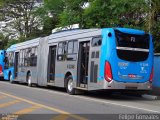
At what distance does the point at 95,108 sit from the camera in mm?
14109

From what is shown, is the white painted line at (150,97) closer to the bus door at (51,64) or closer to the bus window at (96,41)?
the bus window at (96,41)

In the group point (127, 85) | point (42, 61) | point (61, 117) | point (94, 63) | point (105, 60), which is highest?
Answer: point (42, 61)

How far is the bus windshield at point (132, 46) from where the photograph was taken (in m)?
17.6

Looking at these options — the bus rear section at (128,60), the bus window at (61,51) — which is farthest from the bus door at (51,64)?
the bus rear section at (128,60)

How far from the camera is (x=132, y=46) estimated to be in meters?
17.8

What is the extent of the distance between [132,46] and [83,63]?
275 centimetres

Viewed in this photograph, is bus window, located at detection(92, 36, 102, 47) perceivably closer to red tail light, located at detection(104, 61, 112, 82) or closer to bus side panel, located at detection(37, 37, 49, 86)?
red tail light, located at detection(104, 61, 112, 82)

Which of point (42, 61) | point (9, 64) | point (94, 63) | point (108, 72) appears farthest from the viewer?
point (9, 64)

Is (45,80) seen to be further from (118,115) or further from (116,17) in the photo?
(118,115)

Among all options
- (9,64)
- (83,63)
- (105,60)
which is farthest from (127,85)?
(9,64)

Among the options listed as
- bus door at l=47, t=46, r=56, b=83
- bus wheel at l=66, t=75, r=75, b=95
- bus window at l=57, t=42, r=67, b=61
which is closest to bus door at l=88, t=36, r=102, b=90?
bus wheel at l=66, t=75, r=75, b=95

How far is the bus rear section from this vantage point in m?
17.3

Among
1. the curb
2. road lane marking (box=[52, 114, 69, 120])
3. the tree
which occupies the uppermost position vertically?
the tree

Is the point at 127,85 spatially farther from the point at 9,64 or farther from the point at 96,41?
the point at 9,64
